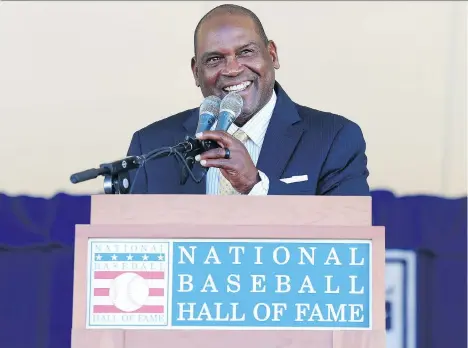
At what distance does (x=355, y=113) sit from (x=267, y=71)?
5.83ft

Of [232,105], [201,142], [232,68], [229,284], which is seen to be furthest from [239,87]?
[229,284]

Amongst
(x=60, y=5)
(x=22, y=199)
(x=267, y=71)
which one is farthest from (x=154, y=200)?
(x=60, y=5)

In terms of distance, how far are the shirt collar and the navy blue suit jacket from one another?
3 centimetres

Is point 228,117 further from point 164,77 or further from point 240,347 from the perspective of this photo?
point 164,77

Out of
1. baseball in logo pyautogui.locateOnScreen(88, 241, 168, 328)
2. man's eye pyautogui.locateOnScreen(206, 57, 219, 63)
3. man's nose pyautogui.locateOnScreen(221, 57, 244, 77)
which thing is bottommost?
baseball in logo pyautogui.locateOnScreen(88, 241, 168, 328)

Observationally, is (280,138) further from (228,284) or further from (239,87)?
(228,284)

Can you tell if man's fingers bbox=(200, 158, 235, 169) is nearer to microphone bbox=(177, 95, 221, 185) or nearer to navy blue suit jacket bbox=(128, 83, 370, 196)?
microphone bbox=(177, 95, 221, 185)

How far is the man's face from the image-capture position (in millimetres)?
3109

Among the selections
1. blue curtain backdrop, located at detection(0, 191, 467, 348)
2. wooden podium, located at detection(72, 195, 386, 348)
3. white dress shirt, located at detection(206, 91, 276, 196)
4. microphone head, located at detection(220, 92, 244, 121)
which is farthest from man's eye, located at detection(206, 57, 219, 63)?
blue curtain backdrop, located at detection(0, 191, 467, 348)

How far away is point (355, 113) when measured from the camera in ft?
16.1

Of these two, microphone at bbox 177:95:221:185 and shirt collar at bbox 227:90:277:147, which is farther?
shirt collar at bbox 227:90:277:147

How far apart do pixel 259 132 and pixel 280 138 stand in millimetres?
102

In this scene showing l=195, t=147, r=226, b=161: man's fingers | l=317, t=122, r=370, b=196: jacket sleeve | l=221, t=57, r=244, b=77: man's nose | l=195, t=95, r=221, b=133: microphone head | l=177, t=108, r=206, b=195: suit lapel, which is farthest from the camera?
l=221, t=57, r=244, b=77: man's nose

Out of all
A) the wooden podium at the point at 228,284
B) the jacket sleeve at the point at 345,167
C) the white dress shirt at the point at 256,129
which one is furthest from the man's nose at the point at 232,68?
the wooden podium at the point at 228,284
